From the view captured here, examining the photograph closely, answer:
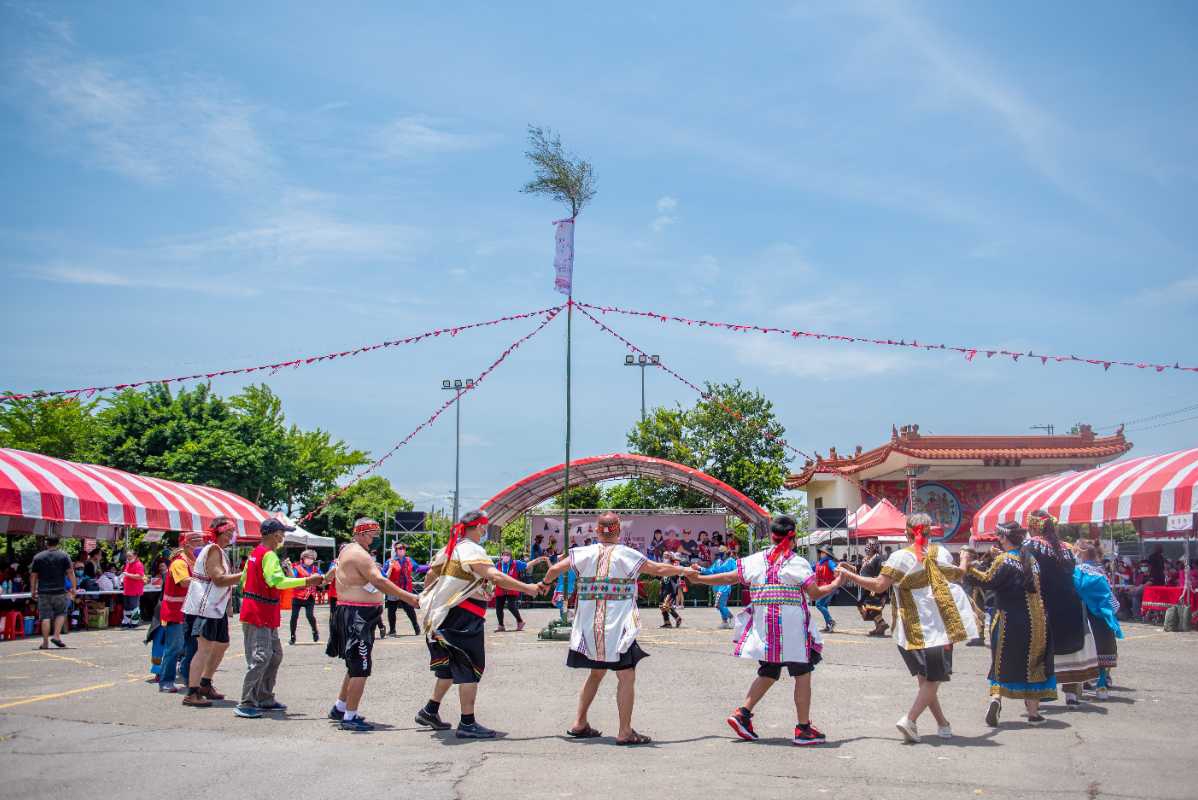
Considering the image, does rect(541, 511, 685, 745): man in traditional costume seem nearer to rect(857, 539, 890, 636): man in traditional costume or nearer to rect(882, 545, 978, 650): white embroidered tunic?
rect(882, 545, 978, 650): white embroidered tunic

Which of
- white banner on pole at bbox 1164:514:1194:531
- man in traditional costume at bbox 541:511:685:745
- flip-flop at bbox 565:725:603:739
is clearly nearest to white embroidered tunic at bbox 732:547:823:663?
man in traditional costume at bbox 541:511:685:745

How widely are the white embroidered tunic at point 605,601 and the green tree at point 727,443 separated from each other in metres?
37.6

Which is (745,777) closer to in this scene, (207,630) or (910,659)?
(910,659)

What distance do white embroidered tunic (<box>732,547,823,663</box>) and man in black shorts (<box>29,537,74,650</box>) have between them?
41.3 ft

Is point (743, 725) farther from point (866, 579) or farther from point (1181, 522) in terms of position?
point (1181, 522)

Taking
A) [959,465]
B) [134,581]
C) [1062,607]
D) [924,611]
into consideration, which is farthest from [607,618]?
[959,465]

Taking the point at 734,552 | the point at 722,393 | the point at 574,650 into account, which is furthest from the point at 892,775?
the point at 722,393

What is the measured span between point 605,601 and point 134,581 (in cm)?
1815

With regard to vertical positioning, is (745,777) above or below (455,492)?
below

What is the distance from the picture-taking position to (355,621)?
315 inches

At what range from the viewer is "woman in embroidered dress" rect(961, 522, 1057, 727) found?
322 inches

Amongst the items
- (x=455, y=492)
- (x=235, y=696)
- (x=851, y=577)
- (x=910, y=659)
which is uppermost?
(x=455, y=492)

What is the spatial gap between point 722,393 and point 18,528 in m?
31.9

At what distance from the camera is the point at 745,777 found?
5.96m
